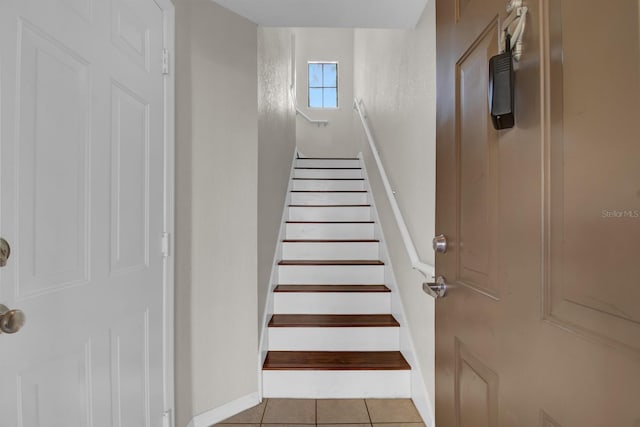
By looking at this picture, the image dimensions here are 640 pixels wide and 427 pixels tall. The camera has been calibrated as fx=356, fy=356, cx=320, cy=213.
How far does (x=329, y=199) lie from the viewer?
12.2 ft

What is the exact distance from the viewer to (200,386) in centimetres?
177

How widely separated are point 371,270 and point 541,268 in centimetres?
217

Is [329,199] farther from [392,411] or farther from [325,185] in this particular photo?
[392,411]

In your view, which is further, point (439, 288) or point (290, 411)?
point (290, 411)

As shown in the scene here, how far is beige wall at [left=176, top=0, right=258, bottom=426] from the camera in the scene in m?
1.67

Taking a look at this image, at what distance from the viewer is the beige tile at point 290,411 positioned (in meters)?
1.81

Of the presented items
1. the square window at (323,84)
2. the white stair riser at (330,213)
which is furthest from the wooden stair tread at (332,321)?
the square window at (323,84)

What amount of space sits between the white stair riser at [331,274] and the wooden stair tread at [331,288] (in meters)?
0.07

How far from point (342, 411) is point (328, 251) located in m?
1.26

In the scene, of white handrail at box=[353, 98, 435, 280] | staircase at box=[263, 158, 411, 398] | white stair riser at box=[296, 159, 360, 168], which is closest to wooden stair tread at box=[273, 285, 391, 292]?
staircase at box=[263, 158, 411, 398]
